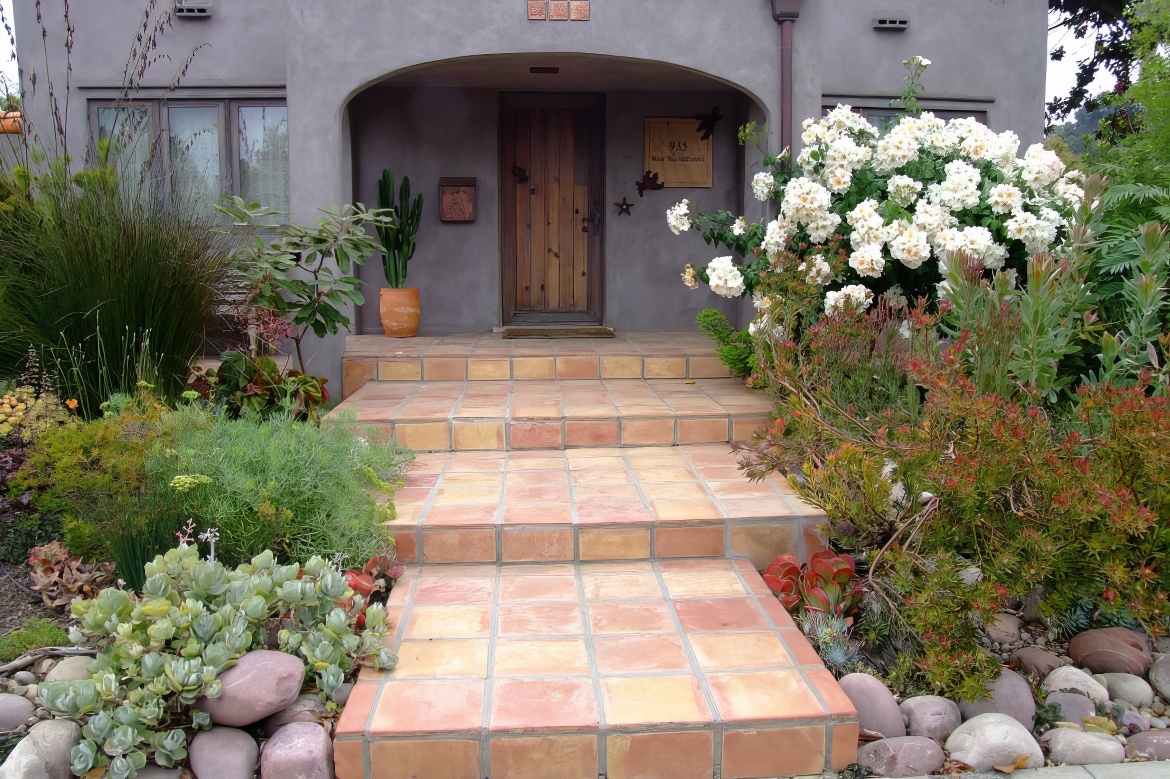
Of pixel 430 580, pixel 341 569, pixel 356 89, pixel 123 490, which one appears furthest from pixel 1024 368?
pixel 356 89

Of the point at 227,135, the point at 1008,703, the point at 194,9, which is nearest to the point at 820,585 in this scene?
the point at 1008,703

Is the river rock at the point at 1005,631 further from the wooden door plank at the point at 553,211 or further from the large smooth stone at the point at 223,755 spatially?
the wooden door plank at the point at 553,211

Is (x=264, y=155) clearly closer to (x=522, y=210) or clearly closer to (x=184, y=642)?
(x=522, y=210)

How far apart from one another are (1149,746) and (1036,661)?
457mm

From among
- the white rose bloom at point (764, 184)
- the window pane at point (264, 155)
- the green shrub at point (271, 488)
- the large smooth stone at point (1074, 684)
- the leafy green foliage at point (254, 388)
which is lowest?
the large smooth stone at point (1074, 684)

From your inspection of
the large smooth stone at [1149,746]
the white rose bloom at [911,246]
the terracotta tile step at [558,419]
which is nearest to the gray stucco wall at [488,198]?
the terracotta tile step at [558,419]

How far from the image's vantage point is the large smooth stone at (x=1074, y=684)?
9.62 ft

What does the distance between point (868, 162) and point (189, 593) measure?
4341mm

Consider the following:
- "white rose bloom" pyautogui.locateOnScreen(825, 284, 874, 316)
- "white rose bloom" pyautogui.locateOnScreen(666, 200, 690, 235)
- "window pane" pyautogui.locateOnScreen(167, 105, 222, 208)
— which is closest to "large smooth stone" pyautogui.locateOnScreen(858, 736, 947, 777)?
"white rose bloom" pyautogui.locateOnScreen(825, 284, 874, 316)

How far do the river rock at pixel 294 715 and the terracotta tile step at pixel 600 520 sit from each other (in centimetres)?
96

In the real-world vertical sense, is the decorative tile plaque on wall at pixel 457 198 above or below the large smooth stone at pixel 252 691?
above

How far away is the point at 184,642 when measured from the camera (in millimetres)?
2553

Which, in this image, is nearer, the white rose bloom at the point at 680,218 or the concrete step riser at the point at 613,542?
the concrete step riser at the point at 613,542

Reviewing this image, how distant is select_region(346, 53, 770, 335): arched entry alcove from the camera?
7711 millimetres
